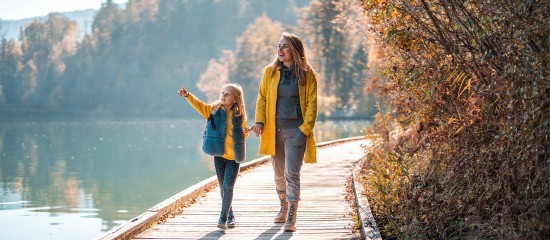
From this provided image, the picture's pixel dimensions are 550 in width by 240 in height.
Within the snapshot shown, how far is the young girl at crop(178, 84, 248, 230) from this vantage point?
19.7 feet

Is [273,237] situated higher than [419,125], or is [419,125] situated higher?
[419,125]

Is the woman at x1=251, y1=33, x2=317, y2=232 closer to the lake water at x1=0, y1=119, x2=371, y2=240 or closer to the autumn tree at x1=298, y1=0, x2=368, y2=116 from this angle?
the lake water at x1=0, y1=119, x2=371, y2=240

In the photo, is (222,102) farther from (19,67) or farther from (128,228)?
(19,67)

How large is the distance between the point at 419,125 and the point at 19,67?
295ft

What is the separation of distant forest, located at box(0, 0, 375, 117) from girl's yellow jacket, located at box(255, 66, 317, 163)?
50.3m

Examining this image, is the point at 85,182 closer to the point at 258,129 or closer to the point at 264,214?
the point at 264,214

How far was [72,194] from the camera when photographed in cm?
1853

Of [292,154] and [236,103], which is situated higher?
[236,103]

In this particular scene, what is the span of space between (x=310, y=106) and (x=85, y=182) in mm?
16625

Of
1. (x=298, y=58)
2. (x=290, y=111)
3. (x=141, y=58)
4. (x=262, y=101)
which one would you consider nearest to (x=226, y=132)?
(x=262, y=101)

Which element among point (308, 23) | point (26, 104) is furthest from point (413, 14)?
point (26, 104)

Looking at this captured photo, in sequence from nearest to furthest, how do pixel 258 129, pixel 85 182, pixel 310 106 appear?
pixel 310 106, pixel 258 129, pixel 85 182

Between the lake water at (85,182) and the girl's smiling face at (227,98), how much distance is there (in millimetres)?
7116

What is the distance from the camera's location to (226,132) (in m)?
6.06
